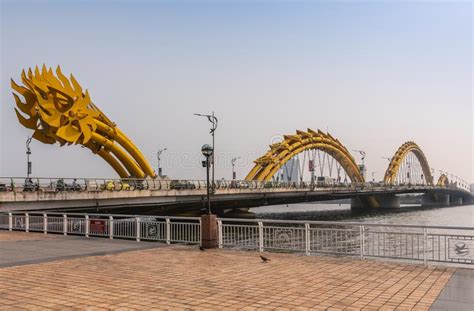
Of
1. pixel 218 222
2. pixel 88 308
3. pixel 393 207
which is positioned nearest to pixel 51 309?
pixel 88 308

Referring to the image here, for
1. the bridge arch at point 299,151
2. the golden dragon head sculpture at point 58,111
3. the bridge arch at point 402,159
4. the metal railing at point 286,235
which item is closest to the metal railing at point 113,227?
the metal railing at point 286,235

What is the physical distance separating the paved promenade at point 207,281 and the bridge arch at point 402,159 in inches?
5138

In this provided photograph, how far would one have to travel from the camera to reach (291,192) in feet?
236

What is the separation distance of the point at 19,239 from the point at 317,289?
16.1 m

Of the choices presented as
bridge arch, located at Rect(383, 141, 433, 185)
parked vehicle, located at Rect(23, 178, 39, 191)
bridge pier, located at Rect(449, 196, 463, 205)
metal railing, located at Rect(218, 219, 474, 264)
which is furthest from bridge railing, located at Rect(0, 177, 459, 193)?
bridge pier, located at Rect(449, 196, 463, 205)

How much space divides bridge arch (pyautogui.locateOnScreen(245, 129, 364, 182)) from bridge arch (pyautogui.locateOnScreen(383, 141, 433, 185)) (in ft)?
72.1

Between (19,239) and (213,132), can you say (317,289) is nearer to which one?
(19,239)

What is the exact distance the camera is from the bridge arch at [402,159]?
144012 millimetres

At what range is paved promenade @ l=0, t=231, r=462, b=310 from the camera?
8.54m

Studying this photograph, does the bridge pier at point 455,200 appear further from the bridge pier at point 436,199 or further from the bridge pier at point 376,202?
the bridge pier at point 376,202

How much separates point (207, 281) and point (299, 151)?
8865 cm

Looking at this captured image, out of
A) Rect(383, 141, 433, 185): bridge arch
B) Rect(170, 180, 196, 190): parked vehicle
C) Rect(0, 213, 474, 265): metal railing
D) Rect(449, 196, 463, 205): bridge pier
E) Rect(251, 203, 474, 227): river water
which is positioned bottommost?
Rect(449, 196, 463, 205): bridge pier

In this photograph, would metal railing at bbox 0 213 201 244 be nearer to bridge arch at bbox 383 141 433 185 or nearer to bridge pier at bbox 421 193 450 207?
bridge arch at bbox 383 141 433 185

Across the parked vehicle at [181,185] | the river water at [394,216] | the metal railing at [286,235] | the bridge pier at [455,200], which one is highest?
the parked vehicle at [181,185]
